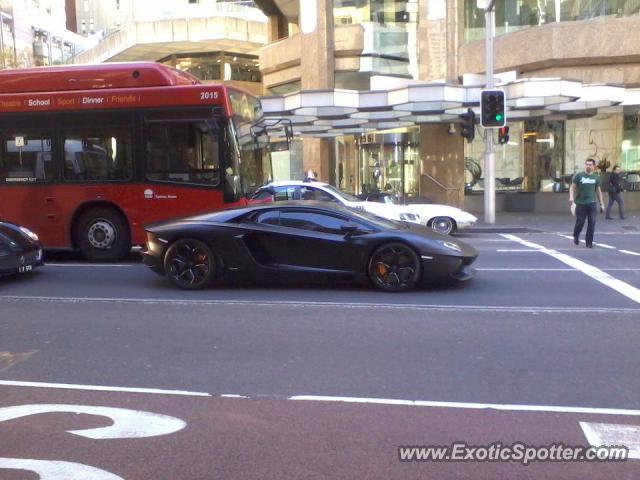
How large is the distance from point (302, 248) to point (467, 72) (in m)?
20.3

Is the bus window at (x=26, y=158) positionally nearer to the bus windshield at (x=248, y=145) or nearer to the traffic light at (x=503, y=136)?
the bus windshield at (x=248, y=145)

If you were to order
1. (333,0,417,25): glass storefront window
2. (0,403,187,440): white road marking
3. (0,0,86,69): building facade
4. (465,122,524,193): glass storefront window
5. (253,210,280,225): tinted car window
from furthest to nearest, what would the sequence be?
1. (0,0,86,69): building facade
2. (333,0,417,25): glass storefront window
3. (465,122,524,193): glass storefront window
4. (253,210,280,225): tinted car window
5. (0,403,187,440): white road marking

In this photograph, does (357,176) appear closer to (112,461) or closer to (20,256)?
(20,256)

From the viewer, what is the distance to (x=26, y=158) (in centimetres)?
1169

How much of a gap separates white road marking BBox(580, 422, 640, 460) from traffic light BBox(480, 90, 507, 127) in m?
15.2

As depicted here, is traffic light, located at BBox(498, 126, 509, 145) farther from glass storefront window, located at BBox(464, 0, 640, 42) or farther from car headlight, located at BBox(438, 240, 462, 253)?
car headlight, located at BBox(438, 240, 462, 253)

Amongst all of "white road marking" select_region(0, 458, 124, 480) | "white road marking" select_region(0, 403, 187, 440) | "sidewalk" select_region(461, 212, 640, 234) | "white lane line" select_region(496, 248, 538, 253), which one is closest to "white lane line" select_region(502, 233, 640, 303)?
"white lane line" select_region(496, 248, 538, 253)

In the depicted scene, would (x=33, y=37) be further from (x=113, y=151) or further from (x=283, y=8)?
(x=113, y=151)

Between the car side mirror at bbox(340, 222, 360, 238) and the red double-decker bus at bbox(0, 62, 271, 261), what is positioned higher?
the red double-decker bus at bbox(0, 62, 271, 261)

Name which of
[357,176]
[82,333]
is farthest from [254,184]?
[357,176]

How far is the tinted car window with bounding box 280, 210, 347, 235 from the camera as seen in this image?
8.59m

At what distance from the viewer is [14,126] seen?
11648mm

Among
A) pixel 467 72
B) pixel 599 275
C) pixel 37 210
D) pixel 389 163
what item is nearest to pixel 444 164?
pixel 467 72

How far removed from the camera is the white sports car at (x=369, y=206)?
1438 cm
